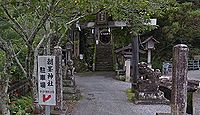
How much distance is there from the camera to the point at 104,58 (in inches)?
1022

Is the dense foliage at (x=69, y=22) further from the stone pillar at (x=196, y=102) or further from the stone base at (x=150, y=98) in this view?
the stone pillar at (x=196, y=102)

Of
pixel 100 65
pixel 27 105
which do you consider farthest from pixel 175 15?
pixel 27 105

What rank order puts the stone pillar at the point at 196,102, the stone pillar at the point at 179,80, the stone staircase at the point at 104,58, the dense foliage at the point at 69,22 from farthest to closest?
1. the stone staircase at the point at 104,58
2. the stone pillar at the point at 196,102
3. the stone pillar at the point at 179,80
4. the dense foliage at the point at 69,22

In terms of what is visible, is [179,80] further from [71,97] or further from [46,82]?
[71,97]

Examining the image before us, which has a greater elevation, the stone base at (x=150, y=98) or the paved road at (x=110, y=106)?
the stone base at (x=150, y=98)

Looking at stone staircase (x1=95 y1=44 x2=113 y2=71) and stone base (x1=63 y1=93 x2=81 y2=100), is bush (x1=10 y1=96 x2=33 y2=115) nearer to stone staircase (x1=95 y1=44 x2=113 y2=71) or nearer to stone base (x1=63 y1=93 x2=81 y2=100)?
stone base (x1=63 y1=93 x2=81 y2=100)

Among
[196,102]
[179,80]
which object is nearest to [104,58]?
[196,102]

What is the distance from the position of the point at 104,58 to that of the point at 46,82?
67.8 ft


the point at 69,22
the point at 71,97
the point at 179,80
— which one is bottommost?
the point at 71,97

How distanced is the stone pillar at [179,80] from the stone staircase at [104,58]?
57.1 ft

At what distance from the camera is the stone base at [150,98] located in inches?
431

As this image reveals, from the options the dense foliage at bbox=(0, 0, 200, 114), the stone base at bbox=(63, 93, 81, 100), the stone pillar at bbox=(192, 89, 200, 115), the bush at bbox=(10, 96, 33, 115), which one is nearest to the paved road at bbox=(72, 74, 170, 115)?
the stone base at bbox=(63, 93, 81, 100)

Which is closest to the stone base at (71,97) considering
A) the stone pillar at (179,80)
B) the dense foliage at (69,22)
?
the dense foliage at (69,22)

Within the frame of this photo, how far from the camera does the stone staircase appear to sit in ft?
81.8
